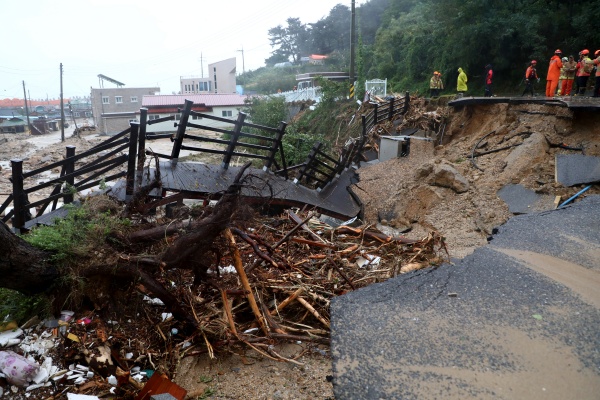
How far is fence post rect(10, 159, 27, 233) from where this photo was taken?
564cm

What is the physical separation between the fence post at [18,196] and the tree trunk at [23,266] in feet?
8.48

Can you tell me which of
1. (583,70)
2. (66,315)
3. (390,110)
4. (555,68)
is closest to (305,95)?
(390,110)

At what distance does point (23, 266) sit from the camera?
3.49 meters

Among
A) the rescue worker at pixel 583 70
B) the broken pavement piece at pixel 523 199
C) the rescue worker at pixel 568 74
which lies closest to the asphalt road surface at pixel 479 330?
the broken pavement piece at pixel 523 199

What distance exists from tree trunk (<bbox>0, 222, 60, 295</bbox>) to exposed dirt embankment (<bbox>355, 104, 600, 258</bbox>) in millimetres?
5135

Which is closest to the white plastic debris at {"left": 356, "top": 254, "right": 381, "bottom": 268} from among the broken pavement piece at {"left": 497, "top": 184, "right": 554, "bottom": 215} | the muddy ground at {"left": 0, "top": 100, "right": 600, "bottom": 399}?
the muddy ground at {"left": 0, "top": 100, "right": 600, "bottom": 399}

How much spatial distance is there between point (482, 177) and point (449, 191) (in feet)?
2.56

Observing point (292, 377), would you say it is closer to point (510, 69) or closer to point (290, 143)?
point (290, 143)

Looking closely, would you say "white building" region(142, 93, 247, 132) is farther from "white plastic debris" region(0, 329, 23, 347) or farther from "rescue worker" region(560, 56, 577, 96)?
"white plastic debris" region(0, 329, 23, 347)

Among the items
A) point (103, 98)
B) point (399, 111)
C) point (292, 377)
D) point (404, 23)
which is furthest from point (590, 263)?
point (103, 98)

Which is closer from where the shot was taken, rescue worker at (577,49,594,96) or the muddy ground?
the muddy ground

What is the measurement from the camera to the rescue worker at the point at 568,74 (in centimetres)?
1288

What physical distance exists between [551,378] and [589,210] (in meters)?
4.20

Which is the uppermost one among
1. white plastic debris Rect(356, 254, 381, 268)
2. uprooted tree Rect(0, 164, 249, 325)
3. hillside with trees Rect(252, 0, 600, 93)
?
hillside with trees Rect(252, 0, 600, 93)
